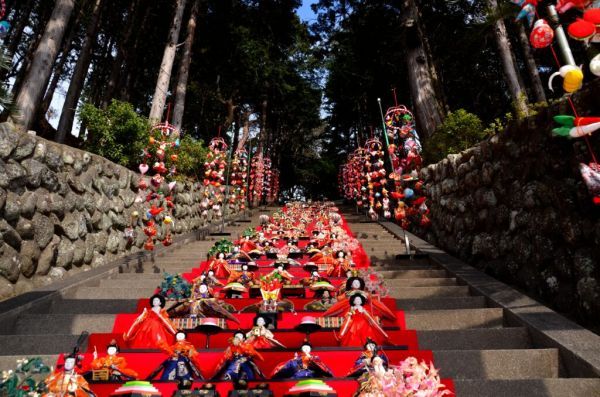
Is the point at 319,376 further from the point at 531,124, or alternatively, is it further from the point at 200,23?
the point at 200,23

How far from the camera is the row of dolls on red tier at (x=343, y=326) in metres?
3.69

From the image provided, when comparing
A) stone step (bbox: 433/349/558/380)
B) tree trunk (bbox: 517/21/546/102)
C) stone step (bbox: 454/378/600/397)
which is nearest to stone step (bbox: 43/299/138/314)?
stone step (bbox: 433/349/558/380)

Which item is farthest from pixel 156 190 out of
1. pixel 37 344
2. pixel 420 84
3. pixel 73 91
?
pixel 420 84

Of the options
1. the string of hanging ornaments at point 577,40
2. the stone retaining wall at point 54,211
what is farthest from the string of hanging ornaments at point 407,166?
the stone retaining wall at point 54,211

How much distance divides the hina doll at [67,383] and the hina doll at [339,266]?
4213 mm

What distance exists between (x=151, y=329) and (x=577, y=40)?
4.28 m

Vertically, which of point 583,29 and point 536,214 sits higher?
point 583,29

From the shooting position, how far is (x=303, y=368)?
2965 mm

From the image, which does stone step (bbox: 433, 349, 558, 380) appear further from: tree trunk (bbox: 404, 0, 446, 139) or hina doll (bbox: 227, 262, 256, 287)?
tree trunk (bbox: 404, 0, 446, 139)

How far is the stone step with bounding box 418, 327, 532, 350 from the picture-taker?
12.3 feet

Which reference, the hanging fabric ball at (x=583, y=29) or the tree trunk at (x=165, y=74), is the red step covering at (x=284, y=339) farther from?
the tree trunk at (x=165, y=74)

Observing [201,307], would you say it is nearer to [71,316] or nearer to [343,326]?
[71,316]

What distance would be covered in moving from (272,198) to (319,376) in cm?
2305

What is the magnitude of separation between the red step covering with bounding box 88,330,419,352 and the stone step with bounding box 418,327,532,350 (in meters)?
0.20
